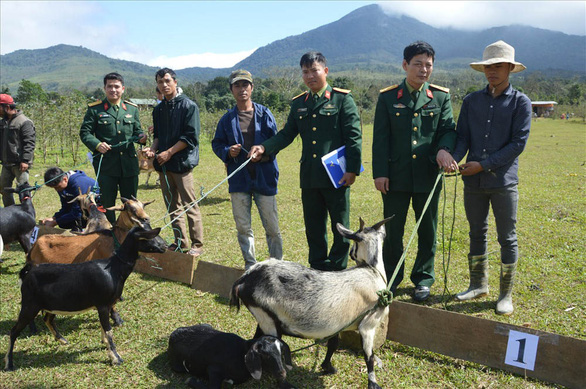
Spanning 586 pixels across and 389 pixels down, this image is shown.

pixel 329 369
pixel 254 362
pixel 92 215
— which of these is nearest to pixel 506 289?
pixel 329 369

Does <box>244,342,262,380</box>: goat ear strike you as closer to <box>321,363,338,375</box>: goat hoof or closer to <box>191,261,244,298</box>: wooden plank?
<box>321,363,338,375</box>: goat hoof

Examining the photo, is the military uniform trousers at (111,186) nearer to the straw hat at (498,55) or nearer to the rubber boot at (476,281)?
the rubber boot at (476,281)

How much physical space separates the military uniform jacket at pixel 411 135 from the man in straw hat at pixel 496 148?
0.74 ft

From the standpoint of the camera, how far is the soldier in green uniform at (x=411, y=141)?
4570 millimetres

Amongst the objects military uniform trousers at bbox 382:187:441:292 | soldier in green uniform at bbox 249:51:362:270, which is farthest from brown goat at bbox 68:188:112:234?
military uniform trousers at bbox 382:187:441:292

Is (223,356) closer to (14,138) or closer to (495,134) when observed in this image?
(495,134)

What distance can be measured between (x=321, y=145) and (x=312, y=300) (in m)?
2.03

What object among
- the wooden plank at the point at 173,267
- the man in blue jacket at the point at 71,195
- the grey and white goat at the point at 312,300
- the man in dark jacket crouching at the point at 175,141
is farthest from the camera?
the man in blue jacket at the point at 71,195

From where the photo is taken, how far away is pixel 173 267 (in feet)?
18.7

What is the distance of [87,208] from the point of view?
636 cm

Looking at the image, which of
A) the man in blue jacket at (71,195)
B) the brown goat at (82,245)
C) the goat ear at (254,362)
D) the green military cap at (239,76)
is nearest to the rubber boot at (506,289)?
the goat ear at (254,362)

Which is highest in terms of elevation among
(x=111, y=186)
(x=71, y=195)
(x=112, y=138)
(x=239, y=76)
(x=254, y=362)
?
(x=239, y=76)

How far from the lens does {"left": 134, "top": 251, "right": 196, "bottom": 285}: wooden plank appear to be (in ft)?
18.1

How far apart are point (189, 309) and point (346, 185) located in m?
2.30
